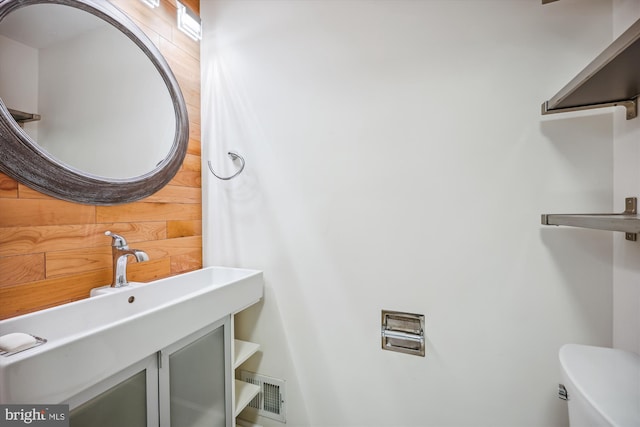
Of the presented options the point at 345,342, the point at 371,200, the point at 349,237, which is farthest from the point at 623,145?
the point at 345,342

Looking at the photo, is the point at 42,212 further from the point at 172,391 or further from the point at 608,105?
the point at 608,105

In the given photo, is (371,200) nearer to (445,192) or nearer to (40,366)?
(445,192)

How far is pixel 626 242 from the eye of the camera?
99cm

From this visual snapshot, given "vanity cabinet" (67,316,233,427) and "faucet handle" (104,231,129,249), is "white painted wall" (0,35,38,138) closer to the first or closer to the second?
"faucet handle" (104,231,129,249)

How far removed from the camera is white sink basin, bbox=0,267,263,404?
666mm

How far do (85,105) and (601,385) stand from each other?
6.52 feet

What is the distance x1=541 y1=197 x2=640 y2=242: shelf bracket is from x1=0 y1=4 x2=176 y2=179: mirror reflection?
1698 millimetres

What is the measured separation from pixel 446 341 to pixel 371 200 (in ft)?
2.29

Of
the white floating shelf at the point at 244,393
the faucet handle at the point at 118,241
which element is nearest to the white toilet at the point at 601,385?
the white floating shelf at the point at 244,393

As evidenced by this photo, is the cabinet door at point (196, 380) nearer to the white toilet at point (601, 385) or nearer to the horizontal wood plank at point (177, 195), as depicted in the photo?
the horizontal wood plank at point (177, 195)

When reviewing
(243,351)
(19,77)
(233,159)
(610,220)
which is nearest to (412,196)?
(610,220)

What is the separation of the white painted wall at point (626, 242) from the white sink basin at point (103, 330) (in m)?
1.44

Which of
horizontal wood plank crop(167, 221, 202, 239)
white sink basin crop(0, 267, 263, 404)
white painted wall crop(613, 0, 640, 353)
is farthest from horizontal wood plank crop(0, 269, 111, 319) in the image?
white painted wall crop(613, 0, 640, 353)

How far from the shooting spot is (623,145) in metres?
0.99
